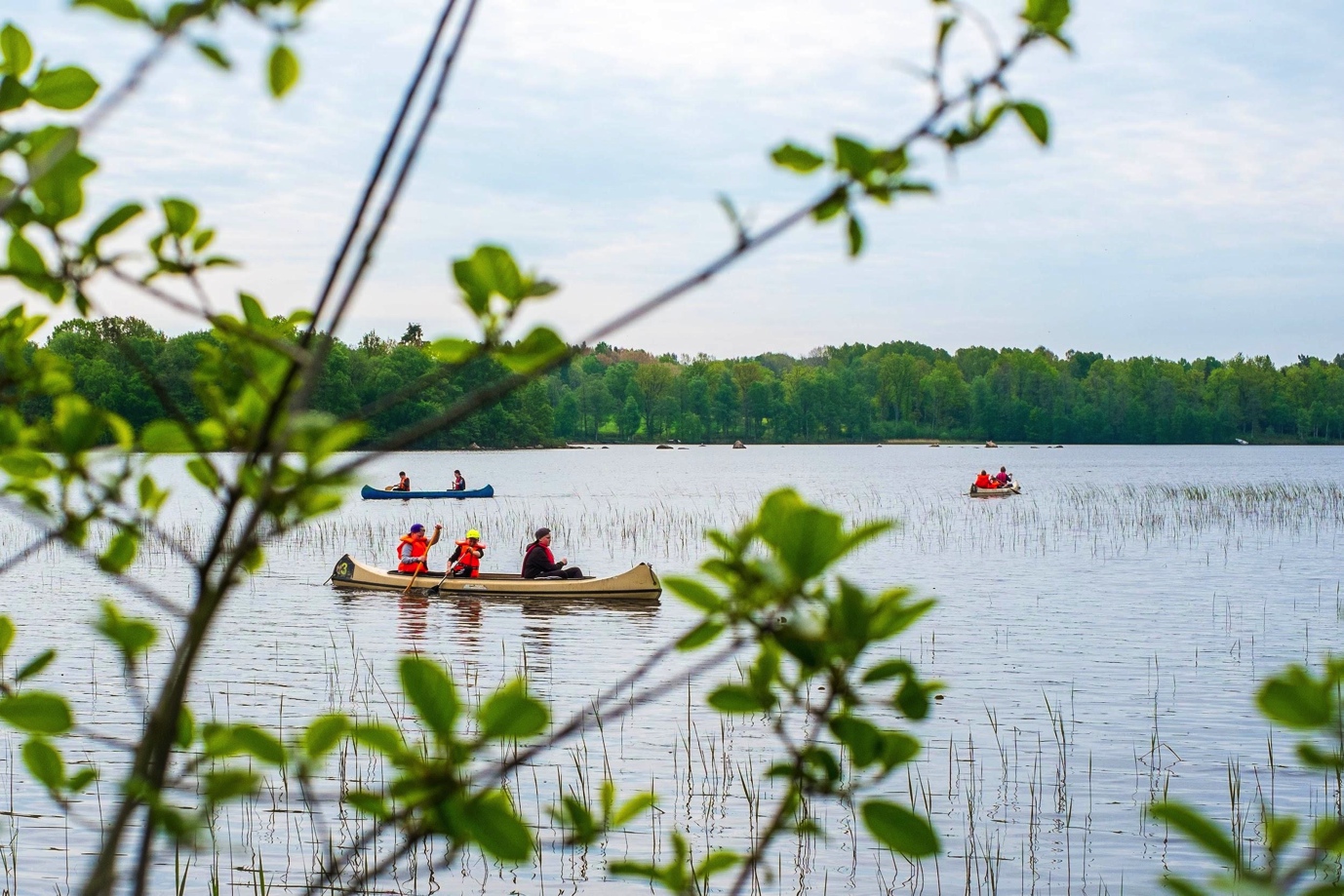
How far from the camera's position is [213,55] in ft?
4.09

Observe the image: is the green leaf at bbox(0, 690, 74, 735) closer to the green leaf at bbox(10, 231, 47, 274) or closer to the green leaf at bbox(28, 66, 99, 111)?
the green leaf at bbox(10, 231, 47, 274)

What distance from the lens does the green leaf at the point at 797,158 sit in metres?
1.25

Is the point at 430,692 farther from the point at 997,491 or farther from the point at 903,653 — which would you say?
the point at 997,491

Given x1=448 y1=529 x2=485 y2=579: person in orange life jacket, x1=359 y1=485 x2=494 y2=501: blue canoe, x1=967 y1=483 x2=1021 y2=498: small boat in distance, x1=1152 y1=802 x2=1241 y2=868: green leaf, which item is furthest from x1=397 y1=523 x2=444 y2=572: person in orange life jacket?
x1=967 y1=483 x2=1021 y2=498: small boat in distance

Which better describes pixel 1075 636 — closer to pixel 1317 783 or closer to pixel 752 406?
pixel 1317 783

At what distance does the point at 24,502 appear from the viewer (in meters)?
1.62

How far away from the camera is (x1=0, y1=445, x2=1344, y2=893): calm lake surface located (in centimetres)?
839

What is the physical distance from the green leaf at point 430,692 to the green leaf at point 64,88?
2.65 ft

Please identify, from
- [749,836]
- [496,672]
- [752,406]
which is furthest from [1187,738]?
[752,406]

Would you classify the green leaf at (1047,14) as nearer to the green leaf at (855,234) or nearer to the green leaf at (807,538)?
the green leaf at (855,234)

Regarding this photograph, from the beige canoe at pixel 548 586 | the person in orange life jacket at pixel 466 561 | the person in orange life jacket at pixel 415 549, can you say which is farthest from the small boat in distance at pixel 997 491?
the person in orange life jacket at pixel 466 561

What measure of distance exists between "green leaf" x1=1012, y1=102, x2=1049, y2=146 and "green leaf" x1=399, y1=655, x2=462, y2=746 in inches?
30.9

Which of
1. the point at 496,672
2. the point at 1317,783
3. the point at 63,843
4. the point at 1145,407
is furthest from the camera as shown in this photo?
the point at 1145,407

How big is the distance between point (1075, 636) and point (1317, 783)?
7.55m
